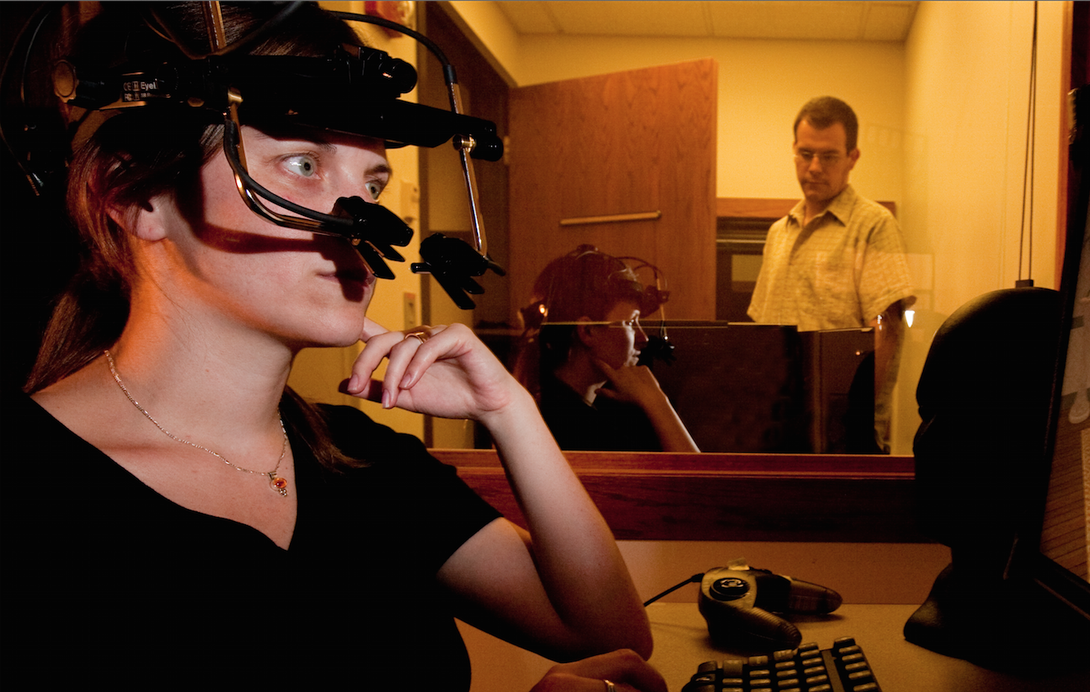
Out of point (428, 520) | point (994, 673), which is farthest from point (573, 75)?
point (994, 673)

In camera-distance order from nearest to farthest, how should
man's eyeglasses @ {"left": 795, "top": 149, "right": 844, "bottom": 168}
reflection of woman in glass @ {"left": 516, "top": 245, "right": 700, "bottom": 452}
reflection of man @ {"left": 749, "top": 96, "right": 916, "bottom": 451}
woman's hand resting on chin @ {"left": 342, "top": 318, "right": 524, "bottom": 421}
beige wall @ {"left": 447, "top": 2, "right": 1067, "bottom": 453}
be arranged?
woman's hand resting on chin @ {"left": 342, "top": 318, "right": 524, "bottom": 421}, reflection of woman in glass @ {"left": 516, "top": 245, "right": 700, "bottom": 452}, beige wall @ {"left": 447, "top": 2, "right": 1067, "bottom": 453}, reflection of man @ {"left": 749, "top": 96, "right": 916, "bottom": 451}, man's eyeglasses @ {"left": 795, "top": 149, "right": 844, "bottom": 168}

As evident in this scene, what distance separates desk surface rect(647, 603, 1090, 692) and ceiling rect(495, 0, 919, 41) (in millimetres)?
2447

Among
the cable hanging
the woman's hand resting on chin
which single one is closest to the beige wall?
the cable hanging

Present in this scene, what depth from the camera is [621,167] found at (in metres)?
2.54

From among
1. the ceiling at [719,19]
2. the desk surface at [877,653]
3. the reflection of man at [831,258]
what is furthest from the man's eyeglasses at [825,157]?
the desk surface at [877,653]

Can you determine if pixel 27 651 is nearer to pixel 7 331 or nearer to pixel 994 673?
pixel 7 331

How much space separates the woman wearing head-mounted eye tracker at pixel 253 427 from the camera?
596 millimetres

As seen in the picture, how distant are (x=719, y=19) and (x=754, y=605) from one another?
2.71m

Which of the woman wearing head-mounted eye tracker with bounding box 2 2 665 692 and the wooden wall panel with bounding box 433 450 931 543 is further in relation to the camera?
the wooden wall panel with bounding box 433 450 931 543

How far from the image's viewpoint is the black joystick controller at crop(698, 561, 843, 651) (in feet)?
2.62

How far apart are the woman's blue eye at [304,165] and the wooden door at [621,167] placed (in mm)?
1755

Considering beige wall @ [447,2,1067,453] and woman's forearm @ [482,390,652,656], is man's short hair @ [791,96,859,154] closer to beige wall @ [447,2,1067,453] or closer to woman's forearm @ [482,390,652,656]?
beige wall @ [447,2,1067,453]

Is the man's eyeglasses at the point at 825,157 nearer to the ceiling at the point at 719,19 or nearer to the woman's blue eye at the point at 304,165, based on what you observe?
the ceiling at the point at 719,19

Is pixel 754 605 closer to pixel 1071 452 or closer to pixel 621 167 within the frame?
pixel 1071 452
